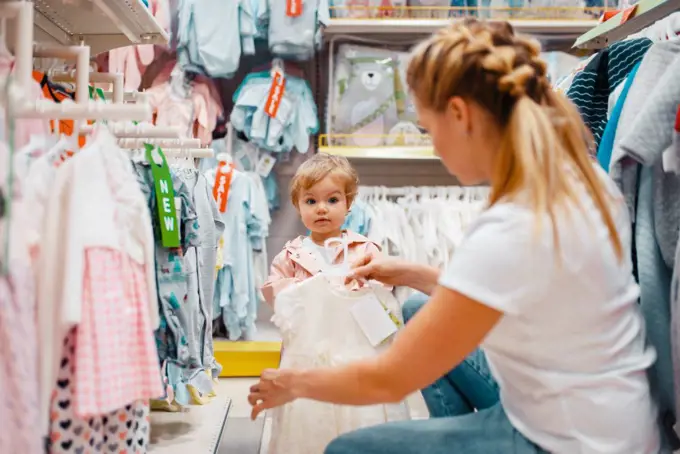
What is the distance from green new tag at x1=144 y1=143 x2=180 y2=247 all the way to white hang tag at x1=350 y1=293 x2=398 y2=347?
0.58m

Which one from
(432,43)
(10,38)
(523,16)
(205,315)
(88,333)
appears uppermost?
(523,16)

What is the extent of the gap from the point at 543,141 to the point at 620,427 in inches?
18.6

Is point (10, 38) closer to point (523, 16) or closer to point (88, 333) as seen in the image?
point (88, 333)

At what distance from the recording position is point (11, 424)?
Result: 38.7 inches

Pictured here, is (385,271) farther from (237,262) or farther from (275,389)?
(237,262)

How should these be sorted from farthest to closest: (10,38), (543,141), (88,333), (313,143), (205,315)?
(313,143) → (205,315) → (10,38) → (88,333) → (543,141)

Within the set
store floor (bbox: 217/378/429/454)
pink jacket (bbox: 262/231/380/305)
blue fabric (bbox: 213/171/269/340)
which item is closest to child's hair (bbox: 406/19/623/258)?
pink jacket (bbox: 262/231/380/305)

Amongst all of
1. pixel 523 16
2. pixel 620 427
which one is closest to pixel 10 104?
pixel 620 427

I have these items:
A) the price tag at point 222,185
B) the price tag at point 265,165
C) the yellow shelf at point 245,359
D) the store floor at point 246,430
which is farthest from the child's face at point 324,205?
the price tag at point 265,165

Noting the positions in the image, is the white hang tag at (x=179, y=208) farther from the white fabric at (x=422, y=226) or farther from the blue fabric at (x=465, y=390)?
the white fabric at (x=422, y=226)

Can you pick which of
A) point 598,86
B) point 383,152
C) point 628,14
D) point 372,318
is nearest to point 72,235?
point 372,318

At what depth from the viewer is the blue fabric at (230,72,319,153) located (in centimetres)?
340

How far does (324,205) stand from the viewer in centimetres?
203

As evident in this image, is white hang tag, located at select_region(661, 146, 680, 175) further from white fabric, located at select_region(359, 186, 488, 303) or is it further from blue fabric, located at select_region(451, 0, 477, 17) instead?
blue fabric, located at select_region(451, 0, 477, 17)
